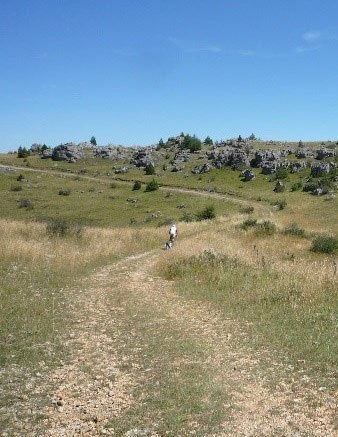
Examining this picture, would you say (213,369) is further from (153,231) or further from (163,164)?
(163,164)

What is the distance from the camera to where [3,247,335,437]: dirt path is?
7.26 metres

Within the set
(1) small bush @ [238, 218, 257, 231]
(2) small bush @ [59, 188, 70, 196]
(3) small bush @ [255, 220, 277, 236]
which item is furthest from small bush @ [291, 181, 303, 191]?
(3) small bush @ [255, 220, 277, 236]

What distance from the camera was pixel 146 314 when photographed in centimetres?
1359

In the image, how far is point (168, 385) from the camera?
8.67m

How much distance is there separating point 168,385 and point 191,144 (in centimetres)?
10564

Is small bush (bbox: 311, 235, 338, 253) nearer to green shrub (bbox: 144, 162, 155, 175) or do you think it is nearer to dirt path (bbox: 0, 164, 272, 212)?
dirt path (bbox: 0, 164, 272, 212)

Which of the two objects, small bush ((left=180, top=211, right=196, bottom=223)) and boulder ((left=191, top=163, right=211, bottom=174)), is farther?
boulder ((left=191, top=163, right=211, bottom=174))

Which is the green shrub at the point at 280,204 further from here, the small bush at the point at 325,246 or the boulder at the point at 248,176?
the small bush at the point at 325,246

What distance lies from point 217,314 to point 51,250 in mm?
12215

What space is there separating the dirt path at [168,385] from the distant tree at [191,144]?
9956 cm

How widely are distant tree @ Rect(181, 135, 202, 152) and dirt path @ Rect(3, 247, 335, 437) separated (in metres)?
99.6

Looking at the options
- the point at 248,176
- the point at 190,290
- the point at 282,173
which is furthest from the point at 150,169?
the point at 190,290

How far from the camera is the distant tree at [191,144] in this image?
111 meters

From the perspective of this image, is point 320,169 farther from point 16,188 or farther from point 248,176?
point 16,188
